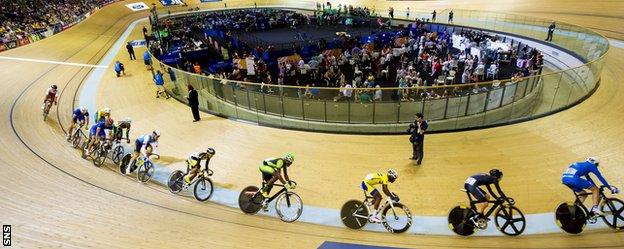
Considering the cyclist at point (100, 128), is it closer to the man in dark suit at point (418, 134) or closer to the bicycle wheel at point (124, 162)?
the bicycle wheel at point (124, 162)

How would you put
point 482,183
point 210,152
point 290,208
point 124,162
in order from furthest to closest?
point 124,162 → point 210,152 → point 290,208 → point 482,183

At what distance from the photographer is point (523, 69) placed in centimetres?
1319

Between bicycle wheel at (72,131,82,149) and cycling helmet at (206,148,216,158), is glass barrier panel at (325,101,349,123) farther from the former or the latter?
bicycle wheel at (72,131,82,149)

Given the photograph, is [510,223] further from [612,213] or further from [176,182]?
[176,182]

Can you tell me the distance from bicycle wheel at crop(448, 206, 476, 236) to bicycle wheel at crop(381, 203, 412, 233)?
59 centimetres

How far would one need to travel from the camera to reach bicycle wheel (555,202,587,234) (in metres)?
4.70

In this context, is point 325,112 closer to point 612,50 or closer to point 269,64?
point 269,64

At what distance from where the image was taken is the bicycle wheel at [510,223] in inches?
184

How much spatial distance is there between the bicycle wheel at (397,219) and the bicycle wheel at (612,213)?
261 cm

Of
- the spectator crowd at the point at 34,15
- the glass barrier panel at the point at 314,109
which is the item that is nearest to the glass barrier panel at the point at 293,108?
the glass barrier panel at the point at 314,109

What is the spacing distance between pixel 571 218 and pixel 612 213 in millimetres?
547

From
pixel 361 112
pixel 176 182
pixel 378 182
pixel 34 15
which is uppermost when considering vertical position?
pixel 34 15

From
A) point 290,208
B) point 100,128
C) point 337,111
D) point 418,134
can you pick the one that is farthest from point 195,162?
point 418,134

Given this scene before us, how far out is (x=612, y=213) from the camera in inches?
185
